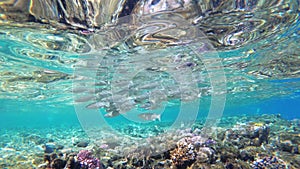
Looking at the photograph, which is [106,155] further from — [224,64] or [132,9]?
[224,64]

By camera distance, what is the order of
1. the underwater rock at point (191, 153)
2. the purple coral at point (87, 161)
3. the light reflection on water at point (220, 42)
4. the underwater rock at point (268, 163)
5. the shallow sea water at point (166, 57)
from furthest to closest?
1. the light reflection on water at point (220, 42)
2. the shallow sea water at point (166, 57)
3. the underwater rock at point (268, 163)
4. the purple coral at point (87, 161)
5. the underwater rock at point (191, 153)

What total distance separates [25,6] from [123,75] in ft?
40.3

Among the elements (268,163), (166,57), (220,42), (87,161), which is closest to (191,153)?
(268,163)


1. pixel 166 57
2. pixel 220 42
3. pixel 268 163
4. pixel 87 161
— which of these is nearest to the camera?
pixel 87 161

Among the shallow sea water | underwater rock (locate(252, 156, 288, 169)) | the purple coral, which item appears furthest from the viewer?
the shallow sea water

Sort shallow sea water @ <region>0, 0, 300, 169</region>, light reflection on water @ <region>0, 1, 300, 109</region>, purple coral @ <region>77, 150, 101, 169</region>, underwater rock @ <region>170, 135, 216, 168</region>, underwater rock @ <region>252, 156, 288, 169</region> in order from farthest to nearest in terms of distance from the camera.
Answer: light reflection on water @ <region>0, 1, 300, 109</region>
shallow sea water @ <region>0, 0, 300, 169</region>
underwater rock @ <region>252, 156, 288, 169</region>
purple coral @ <region>77, 150, 101, 169</region>
underwater rock @ <region>170, 135, 216, 168</region>

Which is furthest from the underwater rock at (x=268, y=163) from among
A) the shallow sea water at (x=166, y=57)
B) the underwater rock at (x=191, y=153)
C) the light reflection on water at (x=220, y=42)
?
the light reflection on water at (x=220, y=42)

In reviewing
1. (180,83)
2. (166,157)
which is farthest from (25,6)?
(180,83)

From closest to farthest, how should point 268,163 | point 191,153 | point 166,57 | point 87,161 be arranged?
point 191,153, point 87,161, point 268,163, point 166,57

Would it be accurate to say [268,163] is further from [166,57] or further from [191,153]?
[166,57]

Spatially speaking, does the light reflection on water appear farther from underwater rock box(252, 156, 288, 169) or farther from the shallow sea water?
underwater rock box(252, 156, 288, 169)

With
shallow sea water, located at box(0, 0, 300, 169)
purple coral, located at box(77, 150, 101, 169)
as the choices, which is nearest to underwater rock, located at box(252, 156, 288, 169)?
shallow sea water, located at box(0, 0, 300, 169)

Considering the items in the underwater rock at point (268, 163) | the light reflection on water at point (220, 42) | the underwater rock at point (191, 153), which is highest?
the light reflection on water at point (220, 42)

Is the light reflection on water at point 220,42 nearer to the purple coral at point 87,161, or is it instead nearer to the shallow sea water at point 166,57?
the shallow sea water at point 166,57
